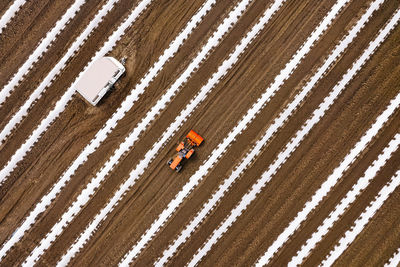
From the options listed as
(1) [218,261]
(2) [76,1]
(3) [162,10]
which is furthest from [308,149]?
(2) [76,1]

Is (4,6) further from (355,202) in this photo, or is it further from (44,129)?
(355,202)

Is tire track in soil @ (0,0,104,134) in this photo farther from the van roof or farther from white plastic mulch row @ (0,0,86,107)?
the van roof

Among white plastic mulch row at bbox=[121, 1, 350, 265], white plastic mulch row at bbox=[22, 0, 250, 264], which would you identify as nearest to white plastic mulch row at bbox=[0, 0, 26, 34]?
white plastic mulch row at bbox=[22, 0, 250, 264]

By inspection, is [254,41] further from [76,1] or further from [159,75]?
[76,1]

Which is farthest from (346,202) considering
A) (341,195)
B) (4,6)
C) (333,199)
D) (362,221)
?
(4,6)

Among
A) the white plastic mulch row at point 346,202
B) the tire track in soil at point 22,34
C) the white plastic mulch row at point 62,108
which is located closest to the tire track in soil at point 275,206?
the white plastic mulch row at point 346,202

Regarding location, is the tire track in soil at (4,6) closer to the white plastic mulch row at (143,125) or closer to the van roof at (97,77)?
the van roof at (97,77)
